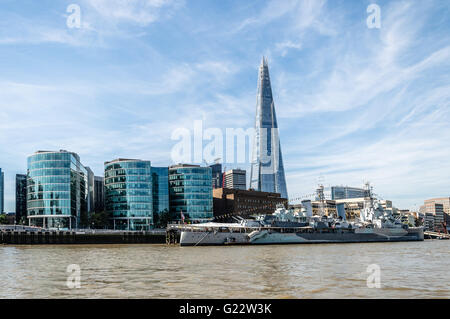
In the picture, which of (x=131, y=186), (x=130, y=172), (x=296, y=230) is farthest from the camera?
(x=130, y=172)

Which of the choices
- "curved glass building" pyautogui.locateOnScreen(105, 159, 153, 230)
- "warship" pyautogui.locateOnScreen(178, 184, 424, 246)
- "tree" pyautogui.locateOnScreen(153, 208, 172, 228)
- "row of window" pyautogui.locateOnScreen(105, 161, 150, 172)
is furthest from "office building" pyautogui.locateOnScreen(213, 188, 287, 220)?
"warship" pyautogui.locateOnScreen(178, 184, 424, 246)

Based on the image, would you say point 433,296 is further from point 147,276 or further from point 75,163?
point 75,163

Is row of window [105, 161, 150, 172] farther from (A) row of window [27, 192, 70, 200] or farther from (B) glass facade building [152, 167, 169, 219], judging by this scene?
(A) row of window [27, 192, 70, 200]

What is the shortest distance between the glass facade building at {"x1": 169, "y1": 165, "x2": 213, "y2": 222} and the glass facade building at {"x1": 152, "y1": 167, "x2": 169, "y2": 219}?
3680 mm

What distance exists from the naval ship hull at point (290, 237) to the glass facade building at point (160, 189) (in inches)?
3030

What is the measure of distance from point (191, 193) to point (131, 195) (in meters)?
27.2

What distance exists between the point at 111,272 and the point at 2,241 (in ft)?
302

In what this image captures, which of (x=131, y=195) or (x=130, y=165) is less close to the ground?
(x=130, y=165)

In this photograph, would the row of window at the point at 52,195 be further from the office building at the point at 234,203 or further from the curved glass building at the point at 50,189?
the office building at the point at 234,203

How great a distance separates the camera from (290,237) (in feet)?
347

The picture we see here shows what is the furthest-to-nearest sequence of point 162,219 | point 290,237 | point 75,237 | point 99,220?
point 162,219 → point 99,220 → point 75,237 → point 290,237

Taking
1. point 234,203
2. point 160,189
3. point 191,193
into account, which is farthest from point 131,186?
point 234,203

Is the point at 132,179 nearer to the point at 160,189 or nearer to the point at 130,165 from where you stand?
the point at 130,165
